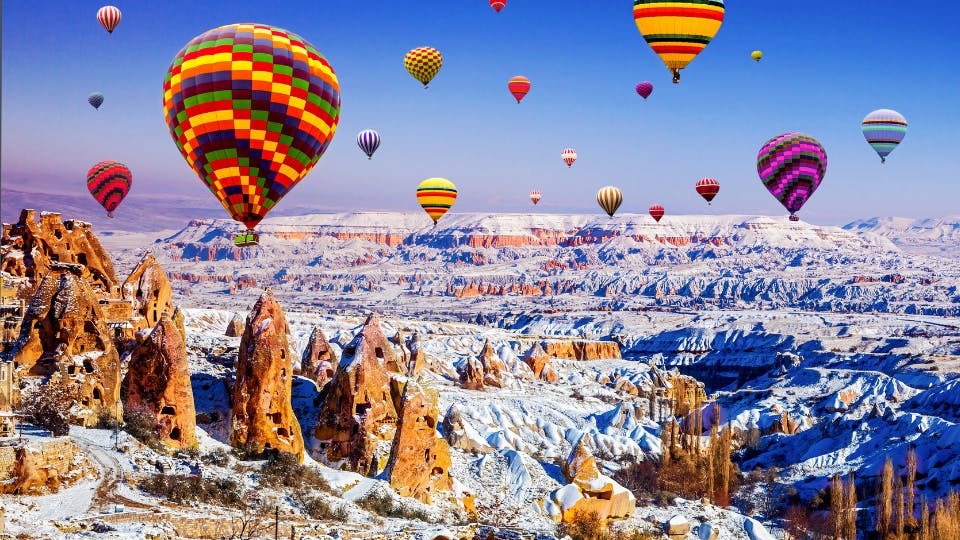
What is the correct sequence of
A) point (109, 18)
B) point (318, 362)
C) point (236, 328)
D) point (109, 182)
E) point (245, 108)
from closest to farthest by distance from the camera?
point (245, 108) → point (318, 362) → point (236, 328) → point (109, 182) → point (109, 18)

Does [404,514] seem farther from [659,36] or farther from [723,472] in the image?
[723,472]

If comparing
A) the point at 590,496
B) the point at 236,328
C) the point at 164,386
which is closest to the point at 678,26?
the point at 590,496

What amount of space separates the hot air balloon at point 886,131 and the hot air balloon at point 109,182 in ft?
193

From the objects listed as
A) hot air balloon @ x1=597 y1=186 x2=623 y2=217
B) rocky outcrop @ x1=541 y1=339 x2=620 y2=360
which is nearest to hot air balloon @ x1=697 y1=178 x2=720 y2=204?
hot air balloon @ x1=597 y1=186 x2=623 y2=217

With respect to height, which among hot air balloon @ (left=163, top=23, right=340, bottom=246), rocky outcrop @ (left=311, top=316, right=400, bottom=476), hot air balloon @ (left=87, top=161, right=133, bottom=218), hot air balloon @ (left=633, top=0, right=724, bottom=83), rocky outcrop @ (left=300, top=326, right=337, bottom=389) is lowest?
rocky outcrop @ (left=311, top=316, right=400, bottom=476)

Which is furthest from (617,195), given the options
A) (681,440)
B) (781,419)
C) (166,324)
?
(166,324)

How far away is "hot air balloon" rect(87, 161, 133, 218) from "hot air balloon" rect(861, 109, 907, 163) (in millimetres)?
58942

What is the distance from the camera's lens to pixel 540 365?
384 feet

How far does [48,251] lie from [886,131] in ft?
213

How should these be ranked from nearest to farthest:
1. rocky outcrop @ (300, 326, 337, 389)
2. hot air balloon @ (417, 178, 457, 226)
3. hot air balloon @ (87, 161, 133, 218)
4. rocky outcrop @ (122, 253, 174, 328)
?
rocky outcrop @ (122, 253, 174, 328), rocky outcrop @ (300, 326, 337, 389), hot air balloon @ (87, 161, 133, 218), hot air balloon @ (417, 178, 457, 226)

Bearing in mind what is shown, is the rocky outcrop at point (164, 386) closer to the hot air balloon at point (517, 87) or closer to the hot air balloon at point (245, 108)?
the hot air balloon at point (245, 108)

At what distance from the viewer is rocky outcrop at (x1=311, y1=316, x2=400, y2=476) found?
5012cm

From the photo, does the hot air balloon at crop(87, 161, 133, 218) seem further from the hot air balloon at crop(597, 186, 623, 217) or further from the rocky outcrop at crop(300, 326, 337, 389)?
the hot air balloon at crop(597, 186, 623, 217)

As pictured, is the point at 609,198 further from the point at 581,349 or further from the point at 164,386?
the point at 164,386
